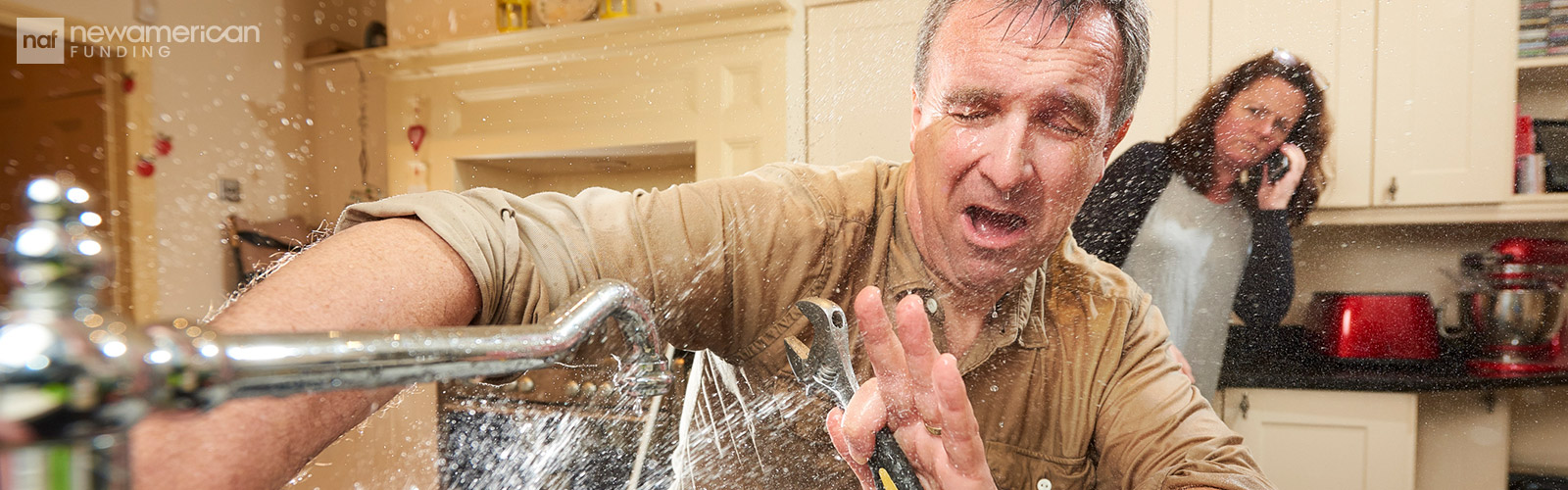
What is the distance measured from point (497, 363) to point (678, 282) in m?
0.28

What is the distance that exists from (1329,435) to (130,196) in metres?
0.97

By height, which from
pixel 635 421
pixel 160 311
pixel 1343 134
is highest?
pixel 1343 134

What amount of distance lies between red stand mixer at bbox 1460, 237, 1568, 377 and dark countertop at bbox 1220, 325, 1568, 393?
11mm

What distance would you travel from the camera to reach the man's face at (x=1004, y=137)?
449mm

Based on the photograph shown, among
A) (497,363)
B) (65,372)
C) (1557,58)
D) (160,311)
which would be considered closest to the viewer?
(65,372)

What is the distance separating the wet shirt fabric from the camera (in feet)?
1.68

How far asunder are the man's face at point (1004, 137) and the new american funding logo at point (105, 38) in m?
0.58

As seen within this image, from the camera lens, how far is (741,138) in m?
0.57

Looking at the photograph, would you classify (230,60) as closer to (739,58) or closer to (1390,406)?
(739,58)

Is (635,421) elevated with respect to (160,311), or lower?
lower

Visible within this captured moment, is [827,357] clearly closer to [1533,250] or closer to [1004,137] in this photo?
[1004,137]

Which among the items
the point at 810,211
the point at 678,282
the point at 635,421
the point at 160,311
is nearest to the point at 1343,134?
the point at 810,211

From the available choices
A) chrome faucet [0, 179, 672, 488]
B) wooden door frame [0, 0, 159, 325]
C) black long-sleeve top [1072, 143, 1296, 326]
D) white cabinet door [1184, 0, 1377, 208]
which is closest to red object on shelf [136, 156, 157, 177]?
wooden door frame [0, 0, 159, 325]

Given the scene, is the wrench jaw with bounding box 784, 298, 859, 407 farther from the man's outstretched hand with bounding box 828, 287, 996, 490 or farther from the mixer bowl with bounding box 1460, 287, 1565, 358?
the mixer bowl with bounding box 1460, 287, 1565, 358
